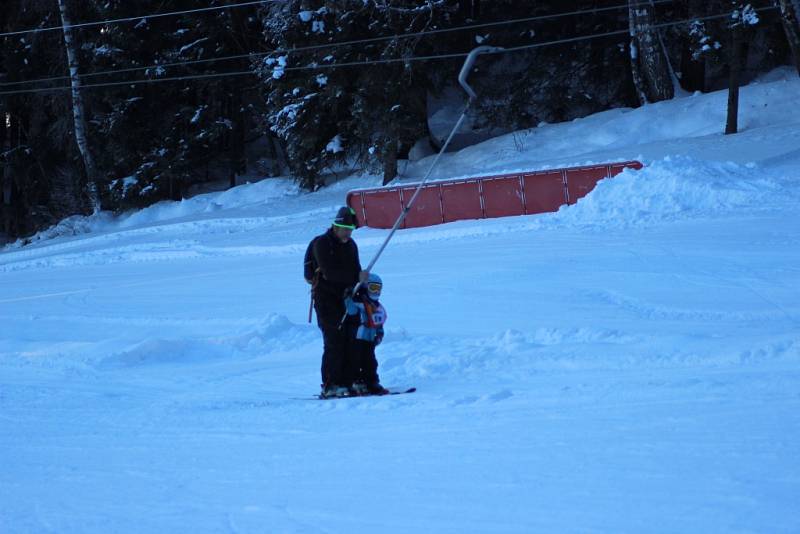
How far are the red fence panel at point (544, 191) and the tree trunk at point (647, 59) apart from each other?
33.8ft

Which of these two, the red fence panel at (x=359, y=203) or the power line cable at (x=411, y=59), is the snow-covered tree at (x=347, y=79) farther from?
the red fence panel at (x=359, y=203)

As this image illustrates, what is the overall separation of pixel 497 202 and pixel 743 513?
1555cm

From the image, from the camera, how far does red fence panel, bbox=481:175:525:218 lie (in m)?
18.8

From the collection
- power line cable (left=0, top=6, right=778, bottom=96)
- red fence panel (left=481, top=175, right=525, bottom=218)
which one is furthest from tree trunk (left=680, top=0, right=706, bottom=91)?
red fence panel (left=481, top=175, right=525, bottom=218)

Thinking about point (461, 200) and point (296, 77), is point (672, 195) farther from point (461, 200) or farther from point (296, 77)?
point (296, 77)

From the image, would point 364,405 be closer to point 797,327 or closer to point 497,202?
point 797,327

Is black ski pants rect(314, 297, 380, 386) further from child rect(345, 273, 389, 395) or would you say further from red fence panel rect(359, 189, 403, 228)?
red fence panel rect(359, 189, 403, 228)

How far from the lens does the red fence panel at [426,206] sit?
20.0m

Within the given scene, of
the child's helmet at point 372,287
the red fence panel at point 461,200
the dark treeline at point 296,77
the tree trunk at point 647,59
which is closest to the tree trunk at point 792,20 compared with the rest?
the dark treeline at point 296,77

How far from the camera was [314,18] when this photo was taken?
2827cm

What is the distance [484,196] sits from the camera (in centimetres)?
1927

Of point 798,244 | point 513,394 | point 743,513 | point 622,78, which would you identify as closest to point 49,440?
point 513,394

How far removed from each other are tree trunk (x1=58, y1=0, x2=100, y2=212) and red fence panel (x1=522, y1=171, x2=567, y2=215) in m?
21.0

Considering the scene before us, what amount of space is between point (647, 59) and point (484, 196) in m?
10.8
